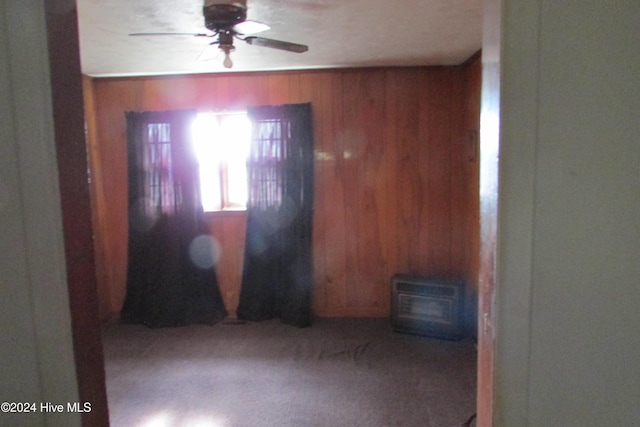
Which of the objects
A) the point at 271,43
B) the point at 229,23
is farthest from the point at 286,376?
the point at 229,23

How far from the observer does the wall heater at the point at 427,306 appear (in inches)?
137

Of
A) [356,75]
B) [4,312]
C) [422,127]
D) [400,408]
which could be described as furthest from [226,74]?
[4,312]

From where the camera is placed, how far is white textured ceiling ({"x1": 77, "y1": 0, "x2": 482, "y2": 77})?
6.84ft

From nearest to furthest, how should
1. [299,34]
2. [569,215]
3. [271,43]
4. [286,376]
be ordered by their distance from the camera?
1. [569,215]
2. [271,43]
3. [299,34]
4. [286,376]

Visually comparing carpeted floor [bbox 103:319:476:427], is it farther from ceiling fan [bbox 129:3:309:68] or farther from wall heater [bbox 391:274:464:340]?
ceiling fan [bbox 129:3:309:68]

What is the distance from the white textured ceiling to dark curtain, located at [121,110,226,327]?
22.1 inches

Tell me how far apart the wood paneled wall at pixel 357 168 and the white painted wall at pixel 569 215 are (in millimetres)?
3095

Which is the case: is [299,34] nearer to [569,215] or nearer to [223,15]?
[223,15]

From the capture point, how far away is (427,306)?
141 inches

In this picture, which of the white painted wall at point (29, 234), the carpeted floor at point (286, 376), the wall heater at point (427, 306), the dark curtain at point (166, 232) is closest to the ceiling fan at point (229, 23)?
the white painted wall at point (29, 234)

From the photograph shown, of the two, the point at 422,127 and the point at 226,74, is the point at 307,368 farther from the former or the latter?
the point at 226,74

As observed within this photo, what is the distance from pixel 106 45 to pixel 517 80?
288cm

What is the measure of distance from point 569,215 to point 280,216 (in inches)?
130

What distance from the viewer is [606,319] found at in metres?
0.62
